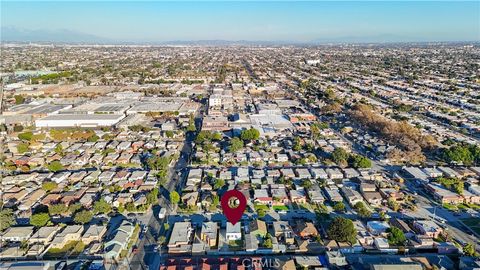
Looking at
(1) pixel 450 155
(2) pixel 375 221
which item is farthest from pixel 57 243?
(1) pixel 450 155

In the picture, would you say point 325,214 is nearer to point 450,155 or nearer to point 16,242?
point 450,155

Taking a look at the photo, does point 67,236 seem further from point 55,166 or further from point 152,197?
point 55,166

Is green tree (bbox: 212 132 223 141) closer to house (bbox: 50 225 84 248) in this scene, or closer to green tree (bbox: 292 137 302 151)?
green tree (bbox: 292 137 302 151)

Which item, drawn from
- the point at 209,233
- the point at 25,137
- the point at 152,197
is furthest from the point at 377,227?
the point at 25,137

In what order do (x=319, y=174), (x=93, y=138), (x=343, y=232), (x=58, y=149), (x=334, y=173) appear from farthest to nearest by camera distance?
(x=93, y=138) → (x=58, y=149) → (x=334, y=173) → (x=319, y=174) → (x=343, y=232)

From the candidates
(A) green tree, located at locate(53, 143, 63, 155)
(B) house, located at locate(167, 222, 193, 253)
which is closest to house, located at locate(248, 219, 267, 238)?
(B) house, located at locate(167, 222, 193, 253)

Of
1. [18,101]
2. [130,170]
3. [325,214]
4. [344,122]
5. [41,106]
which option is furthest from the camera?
[18,101]
